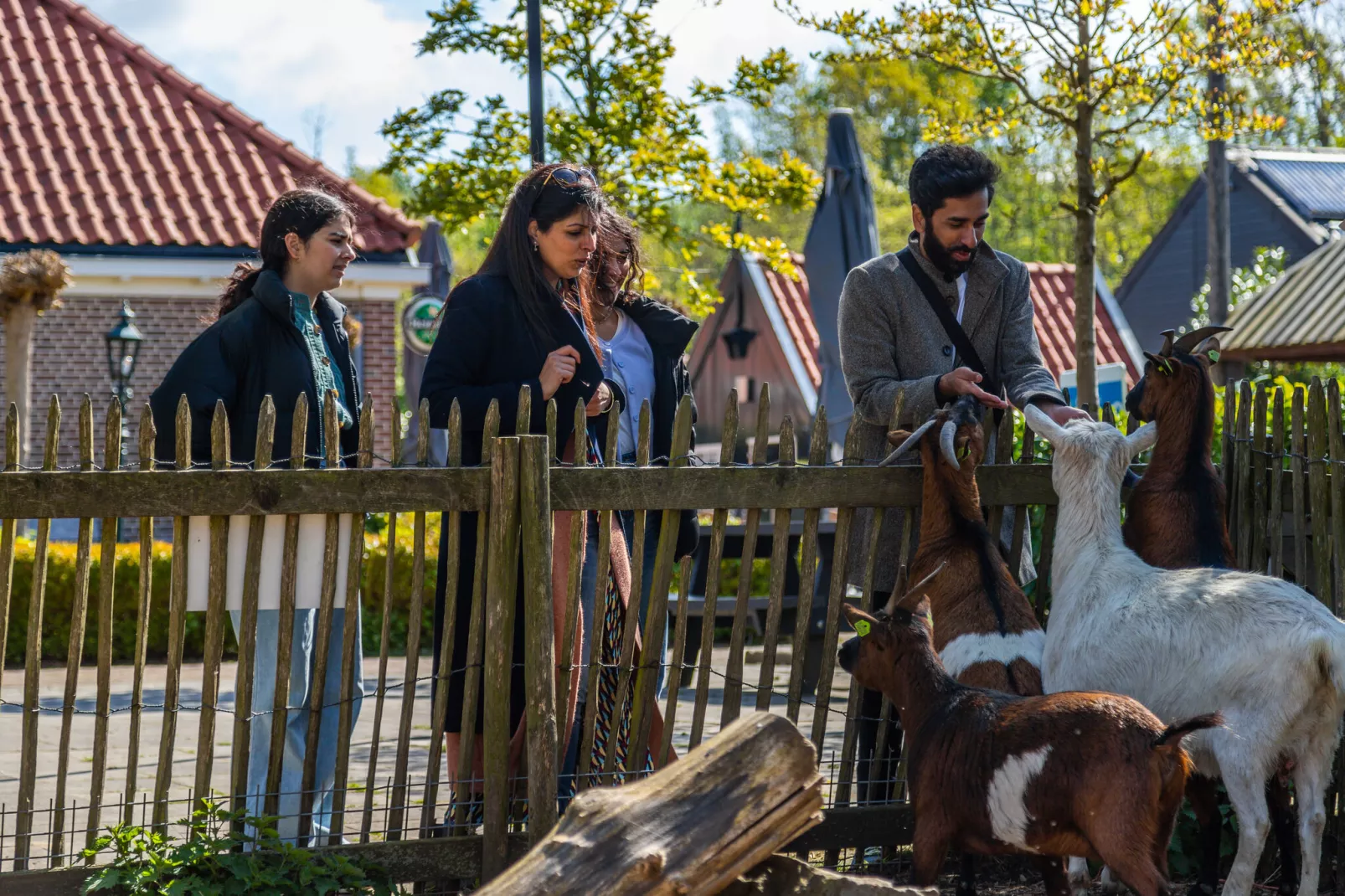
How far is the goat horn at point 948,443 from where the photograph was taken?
4.18m

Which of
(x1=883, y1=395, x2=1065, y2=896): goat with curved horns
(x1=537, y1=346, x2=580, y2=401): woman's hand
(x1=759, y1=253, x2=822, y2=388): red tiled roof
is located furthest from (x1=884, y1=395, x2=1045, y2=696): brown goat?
(x1=759, y1=253, x2=822, y2=388): red tiled roof

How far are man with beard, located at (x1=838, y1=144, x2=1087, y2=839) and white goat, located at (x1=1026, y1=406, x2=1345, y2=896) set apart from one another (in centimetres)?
65

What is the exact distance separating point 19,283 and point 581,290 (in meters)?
10.2

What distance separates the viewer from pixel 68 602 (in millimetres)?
11031

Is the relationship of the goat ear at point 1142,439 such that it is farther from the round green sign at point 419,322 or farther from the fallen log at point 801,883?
the round green sign at point 419,322

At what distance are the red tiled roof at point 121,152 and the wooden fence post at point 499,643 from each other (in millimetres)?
11253

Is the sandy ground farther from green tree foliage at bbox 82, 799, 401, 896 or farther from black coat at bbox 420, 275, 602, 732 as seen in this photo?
black coat at bbox 420, 275, 602, 732

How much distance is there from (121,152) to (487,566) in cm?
1348

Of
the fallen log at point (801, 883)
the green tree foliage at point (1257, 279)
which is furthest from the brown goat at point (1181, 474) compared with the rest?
the green tree foliage at point (1257, 279)

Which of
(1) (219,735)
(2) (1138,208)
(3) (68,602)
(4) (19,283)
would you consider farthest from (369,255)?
(2) (1138,208)

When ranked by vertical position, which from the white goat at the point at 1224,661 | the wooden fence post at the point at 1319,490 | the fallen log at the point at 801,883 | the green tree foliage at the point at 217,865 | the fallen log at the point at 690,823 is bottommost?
the green tree foliage at the point at 217,865

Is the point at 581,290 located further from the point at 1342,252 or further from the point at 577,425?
the point at 1342,252

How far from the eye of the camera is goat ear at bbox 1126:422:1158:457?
411 cm

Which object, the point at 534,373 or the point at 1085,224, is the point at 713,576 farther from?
the point at 1085,224
